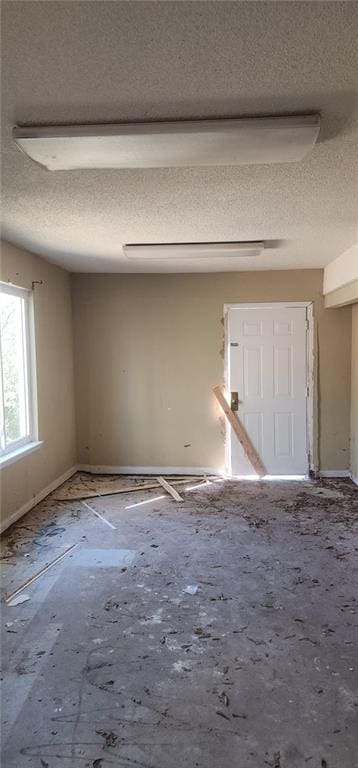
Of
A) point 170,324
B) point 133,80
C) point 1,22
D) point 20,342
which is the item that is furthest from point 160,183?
point 170,324

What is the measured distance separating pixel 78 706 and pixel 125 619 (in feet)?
2.17

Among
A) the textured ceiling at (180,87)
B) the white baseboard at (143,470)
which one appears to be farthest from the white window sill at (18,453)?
the textured ceiling at (180,87)

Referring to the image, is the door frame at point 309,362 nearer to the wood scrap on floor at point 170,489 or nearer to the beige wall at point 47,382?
the wood scrap on floor at point 170,489

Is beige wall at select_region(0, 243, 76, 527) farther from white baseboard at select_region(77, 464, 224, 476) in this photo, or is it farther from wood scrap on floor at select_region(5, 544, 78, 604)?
wood scrap on floor at select_region(5, 544, 78, 604)

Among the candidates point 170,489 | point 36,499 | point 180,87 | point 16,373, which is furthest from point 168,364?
point 180,87

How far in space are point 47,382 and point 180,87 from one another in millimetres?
3636

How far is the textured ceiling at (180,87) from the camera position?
1354 mm

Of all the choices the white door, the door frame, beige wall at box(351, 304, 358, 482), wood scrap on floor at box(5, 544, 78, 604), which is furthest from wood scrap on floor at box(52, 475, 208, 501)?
beige wall at box(351, 304, 358, 482)

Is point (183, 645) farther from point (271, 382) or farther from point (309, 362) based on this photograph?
point (309, 362)

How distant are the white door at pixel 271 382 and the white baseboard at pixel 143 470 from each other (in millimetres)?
379

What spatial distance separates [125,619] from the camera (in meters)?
2.64

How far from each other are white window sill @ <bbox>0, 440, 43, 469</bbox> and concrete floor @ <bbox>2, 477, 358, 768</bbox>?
0.59 metres

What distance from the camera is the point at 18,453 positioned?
13.5 ft

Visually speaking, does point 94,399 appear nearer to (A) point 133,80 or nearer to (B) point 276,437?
(B) point 276,437
